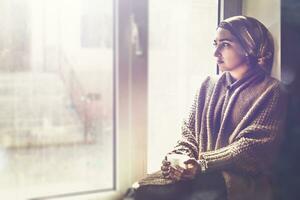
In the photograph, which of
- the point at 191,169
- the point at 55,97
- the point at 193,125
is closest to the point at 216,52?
the point at 193,125

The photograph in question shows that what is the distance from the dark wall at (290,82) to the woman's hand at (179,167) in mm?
334

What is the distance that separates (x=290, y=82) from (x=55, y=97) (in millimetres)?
859

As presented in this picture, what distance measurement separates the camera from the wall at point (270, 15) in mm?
1376

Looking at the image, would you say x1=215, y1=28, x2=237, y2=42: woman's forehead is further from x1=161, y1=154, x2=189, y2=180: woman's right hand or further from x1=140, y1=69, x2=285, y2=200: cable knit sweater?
x1=161, y1=154, x2=189, y2=180: woman's right hand

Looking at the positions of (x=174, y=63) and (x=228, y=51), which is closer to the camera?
(x=228, y=51)

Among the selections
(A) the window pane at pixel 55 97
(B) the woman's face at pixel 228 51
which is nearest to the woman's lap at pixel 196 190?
(A) the window pane at pixel 55 97

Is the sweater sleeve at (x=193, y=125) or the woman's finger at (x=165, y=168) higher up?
the sweater sleeve at (x=193, y=125)

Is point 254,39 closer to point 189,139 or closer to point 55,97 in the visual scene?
point 189,139

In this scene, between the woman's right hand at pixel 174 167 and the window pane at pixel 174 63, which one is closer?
the woman's right hand at pixel 174 167

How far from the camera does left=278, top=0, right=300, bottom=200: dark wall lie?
53.9 inches

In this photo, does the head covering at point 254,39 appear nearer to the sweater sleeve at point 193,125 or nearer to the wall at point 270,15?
the wall at point 270,15

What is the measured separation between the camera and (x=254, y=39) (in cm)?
133

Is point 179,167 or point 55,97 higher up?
point 55,97

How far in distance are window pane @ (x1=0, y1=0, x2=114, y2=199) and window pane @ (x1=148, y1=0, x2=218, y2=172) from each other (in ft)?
0.55
